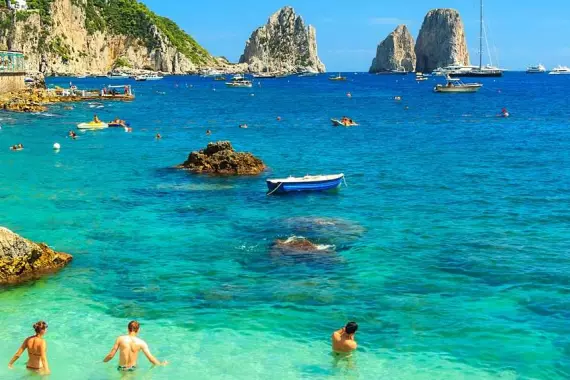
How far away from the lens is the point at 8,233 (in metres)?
22.2

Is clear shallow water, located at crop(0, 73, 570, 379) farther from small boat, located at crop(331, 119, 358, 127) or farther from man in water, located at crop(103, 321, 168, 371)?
small boat, located at crop(331, 119, 358, 127)

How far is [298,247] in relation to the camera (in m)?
25.0

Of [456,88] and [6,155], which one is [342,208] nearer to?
[6,155]

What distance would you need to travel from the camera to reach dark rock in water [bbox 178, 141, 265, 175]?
42469 millimetres

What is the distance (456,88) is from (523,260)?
414ft

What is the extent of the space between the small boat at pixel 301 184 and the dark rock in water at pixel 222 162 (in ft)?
23.1

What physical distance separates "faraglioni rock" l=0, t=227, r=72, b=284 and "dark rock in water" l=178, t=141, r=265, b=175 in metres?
20.3

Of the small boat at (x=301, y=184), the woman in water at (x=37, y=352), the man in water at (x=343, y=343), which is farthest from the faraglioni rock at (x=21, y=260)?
the small boat at (x=301, y=184)

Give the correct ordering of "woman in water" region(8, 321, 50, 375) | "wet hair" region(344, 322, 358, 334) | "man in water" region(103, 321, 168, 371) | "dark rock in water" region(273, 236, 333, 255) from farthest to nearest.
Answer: "dark rock in water" region(273, 236, 333, 255) → "wet hair" region(344, 322, 358, 334) → "man in water" region(103, 321, 168, 371) → "woman in water" region(8, 321, 50, 375)

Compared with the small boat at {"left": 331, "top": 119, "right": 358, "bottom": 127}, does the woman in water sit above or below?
below

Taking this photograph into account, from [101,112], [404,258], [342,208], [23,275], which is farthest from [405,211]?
[101,112]

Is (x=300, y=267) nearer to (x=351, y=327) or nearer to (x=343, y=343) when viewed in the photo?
(x=343, y=343)

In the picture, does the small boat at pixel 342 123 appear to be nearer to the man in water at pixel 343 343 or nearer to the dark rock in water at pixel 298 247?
the dark rock in water at pixel 298 247

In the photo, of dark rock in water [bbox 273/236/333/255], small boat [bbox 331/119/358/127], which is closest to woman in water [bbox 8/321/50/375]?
dark rock in water [bbox 273/236/333/255]
